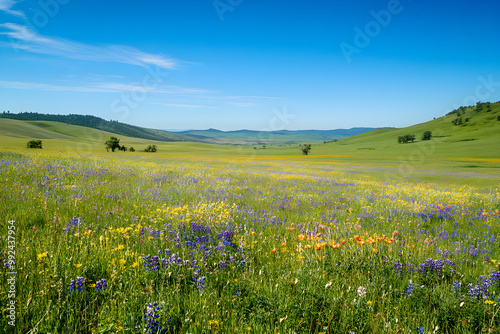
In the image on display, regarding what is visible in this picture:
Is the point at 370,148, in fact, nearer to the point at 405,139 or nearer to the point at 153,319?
the point at 405,139

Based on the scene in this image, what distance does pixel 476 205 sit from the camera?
9.68 meters

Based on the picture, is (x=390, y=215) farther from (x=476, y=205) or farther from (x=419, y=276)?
(x=476, y=205)

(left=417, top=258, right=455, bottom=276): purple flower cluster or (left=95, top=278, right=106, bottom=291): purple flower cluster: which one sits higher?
(left=95, top=278, right=106, bottom=291): purple flower cluster

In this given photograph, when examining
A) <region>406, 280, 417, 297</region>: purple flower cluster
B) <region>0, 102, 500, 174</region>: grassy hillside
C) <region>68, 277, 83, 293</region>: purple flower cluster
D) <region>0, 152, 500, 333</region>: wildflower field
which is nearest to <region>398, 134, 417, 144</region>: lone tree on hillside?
<region>0, 102, 500, 174</region>: grassy hillside

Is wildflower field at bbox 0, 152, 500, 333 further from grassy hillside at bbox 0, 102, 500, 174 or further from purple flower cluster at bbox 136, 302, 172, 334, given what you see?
grassy hillside at bbox 0, 102, 500, 174

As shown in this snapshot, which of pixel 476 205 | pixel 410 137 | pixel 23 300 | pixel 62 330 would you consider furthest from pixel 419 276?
pixel 410 137

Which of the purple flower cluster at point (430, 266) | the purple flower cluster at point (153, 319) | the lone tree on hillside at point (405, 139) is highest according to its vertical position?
the lone tree on hillside at point (405, 139)

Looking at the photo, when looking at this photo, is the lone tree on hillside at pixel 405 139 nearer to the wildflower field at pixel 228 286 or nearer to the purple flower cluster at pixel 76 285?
the wildflower field at pixel 228 286

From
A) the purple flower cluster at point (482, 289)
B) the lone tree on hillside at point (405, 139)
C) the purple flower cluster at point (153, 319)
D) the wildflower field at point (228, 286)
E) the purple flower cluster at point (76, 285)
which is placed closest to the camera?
the purple flower cluster at point (153, 319)

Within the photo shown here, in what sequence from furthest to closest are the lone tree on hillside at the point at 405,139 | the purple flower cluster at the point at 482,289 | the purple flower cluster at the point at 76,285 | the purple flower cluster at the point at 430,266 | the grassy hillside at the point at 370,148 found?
1. the lone tree on hillside at the point at 405,139
2. the grassy hillside at the point at 370,148
3. the purple flower cluster at the point at 430,266
4. the purple flower cluster at the point at 482,289
5. the purple flower cluster at the point at 76,285

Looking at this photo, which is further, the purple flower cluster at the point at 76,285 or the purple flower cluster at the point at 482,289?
the purple flower cluster at the point at 482,289

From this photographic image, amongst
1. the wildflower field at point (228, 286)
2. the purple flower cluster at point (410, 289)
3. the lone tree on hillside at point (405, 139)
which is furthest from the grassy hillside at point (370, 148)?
the purple flower cluster at point (410, 289)

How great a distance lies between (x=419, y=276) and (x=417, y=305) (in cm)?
77

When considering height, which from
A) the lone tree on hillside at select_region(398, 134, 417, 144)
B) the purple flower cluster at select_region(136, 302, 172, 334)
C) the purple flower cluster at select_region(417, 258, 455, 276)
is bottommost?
the purple flower cluster at select_region(417, 258, 455, 276)
